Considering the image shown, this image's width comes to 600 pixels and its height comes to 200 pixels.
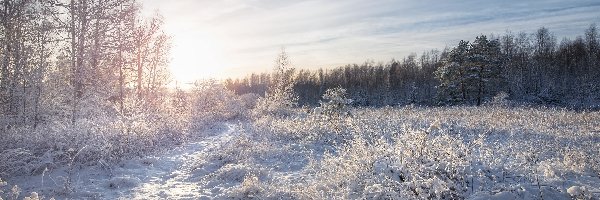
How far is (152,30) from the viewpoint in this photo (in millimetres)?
23172

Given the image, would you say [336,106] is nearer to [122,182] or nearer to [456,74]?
[122,182]

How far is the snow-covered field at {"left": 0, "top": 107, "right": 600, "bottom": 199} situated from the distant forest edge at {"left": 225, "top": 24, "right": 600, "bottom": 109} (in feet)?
80.9

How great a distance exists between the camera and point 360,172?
6.62 meters


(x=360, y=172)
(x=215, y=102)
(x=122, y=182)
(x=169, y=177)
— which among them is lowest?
(x=169, y=177)

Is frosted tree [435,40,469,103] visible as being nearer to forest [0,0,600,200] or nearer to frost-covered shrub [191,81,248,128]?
forest [0,0,600,200]

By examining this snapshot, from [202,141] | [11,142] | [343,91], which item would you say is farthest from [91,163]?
[343,91]

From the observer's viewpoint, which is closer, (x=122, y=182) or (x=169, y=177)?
(x=122, y=182)

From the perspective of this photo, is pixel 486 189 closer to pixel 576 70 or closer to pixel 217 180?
pixel 217 180

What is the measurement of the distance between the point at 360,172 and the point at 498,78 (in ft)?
154

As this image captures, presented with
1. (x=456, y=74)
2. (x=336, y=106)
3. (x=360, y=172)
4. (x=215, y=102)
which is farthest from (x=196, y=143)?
(x=456, y=74)

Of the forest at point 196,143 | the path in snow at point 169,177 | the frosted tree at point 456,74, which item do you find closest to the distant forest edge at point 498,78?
the frosted tree at point 456,74

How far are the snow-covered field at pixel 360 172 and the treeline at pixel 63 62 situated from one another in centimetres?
448

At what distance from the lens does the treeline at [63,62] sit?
1402 cm

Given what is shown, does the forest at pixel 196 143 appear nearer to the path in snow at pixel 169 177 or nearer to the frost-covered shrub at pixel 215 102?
the path in snow at pixel 169 177
